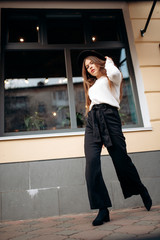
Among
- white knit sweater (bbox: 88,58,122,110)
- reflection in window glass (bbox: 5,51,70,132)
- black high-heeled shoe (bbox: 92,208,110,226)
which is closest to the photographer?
black high-heeled shoe (bbox: 92,208,110,226)

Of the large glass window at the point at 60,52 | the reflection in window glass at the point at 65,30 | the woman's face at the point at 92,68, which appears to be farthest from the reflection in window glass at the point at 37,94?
the woman's face at the point at 92,68

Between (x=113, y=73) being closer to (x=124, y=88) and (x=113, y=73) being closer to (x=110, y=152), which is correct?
(x=110, y=152)

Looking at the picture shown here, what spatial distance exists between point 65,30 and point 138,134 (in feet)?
8.13

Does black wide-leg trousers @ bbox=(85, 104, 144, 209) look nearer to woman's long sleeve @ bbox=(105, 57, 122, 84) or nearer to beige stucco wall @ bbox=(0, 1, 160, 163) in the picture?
woman's long sleeve @ bbox=(105, 57, 122, 84)

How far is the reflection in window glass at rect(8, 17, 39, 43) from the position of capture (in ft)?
11.8

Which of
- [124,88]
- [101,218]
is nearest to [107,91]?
[101,218]

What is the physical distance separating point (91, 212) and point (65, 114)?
1872 mm

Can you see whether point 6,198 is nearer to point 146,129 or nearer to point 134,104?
point 146,129

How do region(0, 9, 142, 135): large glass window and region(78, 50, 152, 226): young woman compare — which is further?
region(0, 9, 142, 135): large glass window

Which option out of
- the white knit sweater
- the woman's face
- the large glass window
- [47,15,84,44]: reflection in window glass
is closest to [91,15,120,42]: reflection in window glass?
the large glass window

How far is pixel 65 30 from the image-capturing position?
3822mm

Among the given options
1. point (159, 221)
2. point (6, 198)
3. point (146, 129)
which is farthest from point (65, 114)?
point (159, 221)

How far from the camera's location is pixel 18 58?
12.2ft

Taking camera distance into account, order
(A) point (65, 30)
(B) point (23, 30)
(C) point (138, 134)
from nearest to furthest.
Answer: (C) point (138, 134) < (B) point (23, 30) < (A) point (65, 30)
